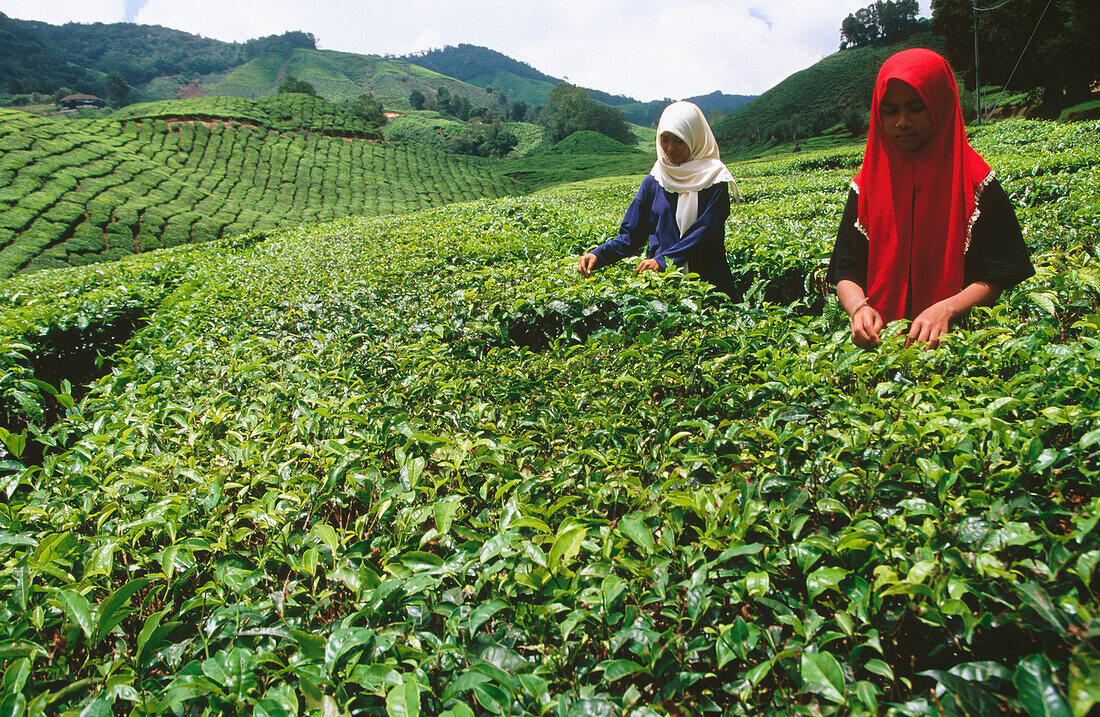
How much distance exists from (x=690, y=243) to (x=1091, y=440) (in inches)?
84.5

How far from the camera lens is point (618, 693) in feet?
3.71

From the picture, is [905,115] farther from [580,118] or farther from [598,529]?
[580,118]

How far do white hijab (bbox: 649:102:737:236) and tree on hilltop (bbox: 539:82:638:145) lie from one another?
90239mm

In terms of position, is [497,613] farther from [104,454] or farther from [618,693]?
[104,454]

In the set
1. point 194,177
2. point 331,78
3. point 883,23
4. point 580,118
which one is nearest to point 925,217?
point 194,177

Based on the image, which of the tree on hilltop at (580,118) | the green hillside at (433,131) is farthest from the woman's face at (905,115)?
the tree on hilltop at (580,118)

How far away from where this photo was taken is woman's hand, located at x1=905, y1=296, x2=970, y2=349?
1817mm

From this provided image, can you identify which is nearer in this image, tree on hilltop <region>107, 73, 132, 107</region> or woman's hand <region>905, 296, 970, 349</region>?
woman's hand <region>905, 296, 970, 349</region>

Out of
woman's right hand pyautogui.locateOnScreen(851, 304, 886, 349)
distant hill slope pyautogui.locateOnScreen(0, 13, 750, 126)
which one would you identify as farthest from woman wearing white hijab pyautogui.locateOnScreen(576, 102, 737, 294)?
distant hill slope pyautogui.locateOnScreen(0, 13, 750, 126)

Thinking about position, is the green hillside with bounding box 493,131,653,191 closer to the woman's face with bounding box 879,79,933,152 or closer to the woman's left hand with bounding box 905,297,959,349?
the woman's face with bounding box 879,79,933,152

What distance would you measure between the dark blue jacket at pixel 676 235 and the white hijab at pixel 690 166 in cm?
4

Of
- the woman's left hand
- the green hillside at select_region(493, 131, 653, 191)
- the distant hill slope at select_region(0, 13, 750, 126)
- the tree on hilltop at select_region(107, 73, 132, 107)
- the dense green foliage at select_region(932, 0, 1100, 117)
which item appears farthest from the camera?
the distant hill slope at select_region(0, 13, 750, 126)

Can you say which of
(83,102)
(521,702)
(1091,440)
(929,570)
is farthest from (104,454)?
(83,102)

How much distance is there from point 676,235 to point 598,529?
7.60 feet
